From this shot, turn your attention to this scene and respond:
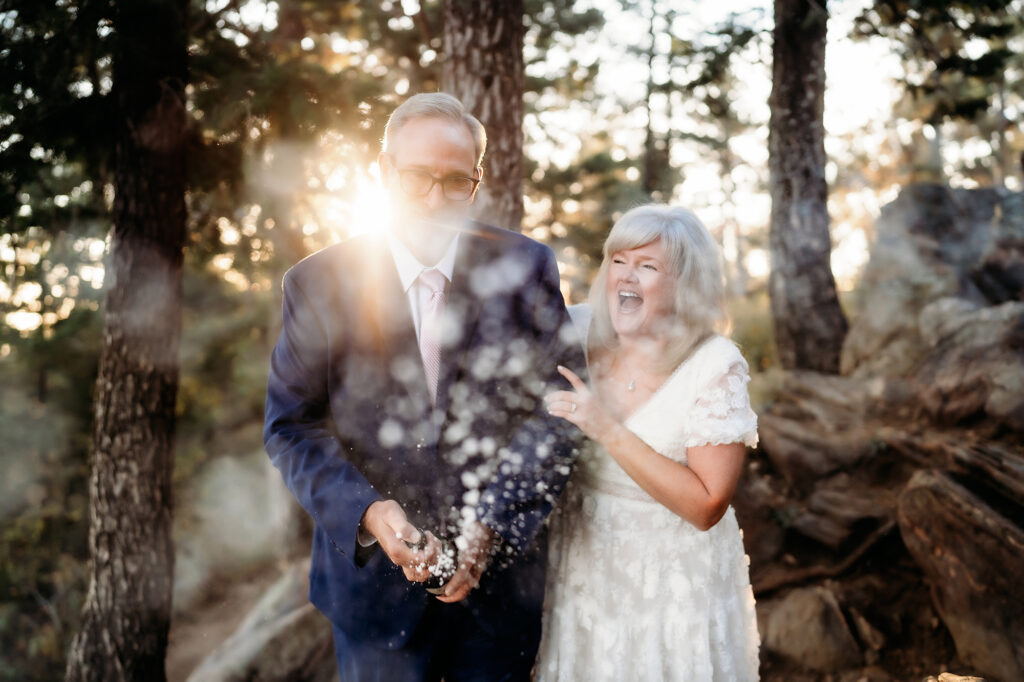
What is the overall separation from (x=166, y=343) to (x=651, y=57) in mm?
15531

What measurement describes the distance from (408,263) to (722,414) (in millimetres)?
1205

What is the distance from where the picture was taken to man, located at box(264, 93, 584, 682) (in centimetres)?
202

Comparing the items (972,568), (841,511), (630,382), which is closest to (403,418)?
(630,382)

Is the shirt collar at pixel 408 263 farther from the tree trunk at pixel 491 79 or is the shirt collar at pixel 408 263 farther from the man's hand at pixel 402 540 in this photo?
the tree trunk at pixel 491 79

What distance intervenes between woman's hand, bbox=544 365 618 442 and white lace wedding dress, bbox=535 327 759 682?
9.9 inches

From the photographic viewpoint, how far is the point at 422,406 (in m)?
2.02

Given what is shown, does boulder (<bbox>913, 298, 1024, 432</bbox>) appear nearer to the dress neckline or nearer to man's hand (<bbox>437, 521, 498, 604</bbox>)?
the dress neckline

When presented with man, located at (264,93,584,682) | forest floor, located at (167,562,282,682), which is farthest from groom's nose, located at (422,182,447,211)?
forest floor, located at (167,562,282,682)

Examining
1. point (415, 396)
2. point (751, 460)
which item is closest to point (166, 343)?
point (415, 396)

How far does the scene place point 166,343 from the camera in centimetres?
487

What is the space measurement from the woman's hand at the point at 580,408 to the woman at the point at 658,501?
63 mm

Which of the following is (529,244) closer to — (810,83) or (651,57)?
(810,83)

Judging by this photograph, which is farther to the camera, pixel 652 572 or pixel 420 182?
pixel 652 572

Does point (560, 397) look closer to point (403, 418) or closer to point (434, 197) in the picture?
point (403, 418)
